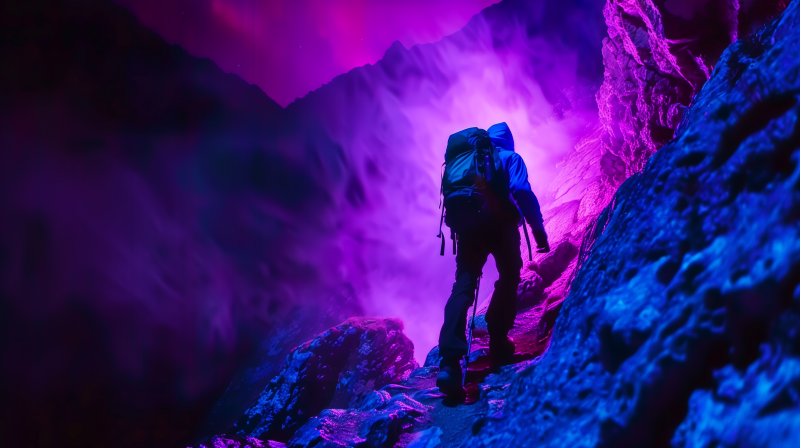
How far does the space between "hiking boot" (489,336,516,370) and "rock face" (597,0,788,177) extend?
3.51 m

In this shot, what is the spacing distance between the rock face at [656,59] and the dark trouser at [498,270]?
2896 millimetres

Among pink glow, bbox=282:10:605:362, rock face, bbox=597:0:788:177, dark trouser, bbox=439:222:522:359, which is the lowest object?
dark trouser, bbox=439:222:522:359

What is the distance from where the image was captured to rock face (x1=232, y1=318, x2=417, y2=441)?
18.3 ft

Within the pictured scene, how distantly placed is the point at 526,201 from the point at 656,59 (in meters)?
4.47

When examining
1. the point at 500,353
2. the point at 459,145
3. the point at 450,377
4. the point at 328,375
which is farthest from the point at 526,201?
the point at 328,375

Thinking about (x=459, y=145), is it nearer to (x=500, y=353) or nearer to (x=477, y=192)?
(x=477, y=192)

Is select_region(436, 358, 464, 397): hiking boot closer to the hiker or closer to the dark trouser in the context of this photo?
the hiker

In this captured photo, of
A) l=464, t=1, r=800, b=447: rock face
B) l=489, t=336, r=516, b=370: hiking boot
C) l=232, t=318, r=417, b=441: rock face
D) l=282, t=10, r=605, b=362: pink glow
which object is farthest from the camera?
l=282, t=10, r=605, b=362: pink glow

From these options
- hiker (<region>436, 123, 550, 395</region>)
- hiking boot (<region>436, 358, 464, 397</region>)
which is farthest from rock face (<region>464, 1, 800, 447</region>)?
hiker (<region>436, 123, 550, 395</region>)

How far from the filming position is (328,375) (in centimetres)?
639

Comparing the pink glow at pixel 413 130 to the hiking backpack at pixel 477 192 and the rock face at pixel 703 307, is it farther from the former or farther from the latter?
the rock face at pixel 703 307

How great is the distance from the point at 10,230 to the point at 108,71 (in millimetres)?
5885

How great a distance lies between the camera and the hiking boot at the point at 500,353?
2.84 meters

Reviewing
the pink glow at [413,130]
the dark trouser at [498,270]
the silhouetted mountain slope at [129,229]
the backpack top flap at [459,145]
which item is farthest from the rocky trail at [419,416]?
the silhouetted mountain slope at [129,229]
